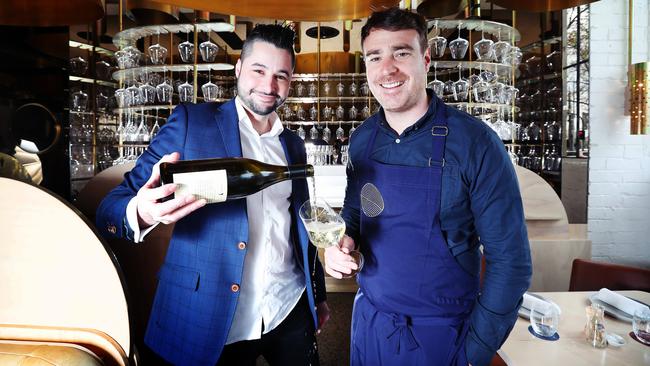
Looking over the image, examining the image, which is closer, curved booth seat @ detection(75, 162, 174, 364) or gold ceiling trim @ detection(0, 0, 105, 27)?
gold ceiling trim @ detection(0, 0, 105, 27)

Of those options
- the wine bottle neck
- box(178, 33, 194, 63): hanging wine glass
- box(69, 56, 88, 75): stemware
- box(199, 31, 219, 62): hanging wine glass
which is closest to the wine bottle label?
the wine bottle neck

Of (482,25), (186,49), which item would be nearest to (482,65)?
(482,25)

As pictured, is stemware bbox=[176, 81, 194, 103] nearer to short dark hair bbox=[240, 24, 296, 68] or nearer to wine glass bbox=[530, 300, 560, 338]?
short dark hair bbox=[240, 24, 296, 68]

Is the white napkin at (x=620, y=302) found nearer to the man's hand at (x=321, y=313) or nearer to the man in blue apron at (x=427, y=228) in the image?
the man in blue apron at (x=427, y=228)

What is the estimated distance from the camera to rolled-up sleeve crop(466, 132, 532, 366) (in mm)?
1169

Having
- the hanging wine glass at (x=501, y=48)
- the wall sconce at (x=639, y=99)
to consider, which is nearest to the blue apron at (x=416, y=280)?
the wall sconce at (x=639, y=99)

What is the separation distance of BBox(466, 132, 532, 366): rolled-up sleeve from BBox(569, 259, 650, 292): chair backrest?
1.49 m

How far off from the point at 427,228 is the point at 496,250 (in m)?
0.23

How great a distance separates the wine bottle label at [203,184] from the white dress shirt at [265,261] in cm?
25

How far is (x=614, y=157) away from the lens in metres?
3.54

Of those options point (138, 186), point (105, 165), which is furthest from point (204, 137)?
point (105, 165)

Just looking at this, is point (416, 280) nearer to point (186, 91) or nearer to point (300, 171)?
point (300, 171)

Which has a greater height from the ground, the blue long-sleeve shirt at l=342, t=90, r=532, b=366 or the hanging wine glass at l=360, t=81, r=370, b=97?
the hanging wine glass at l=360, t=81, r=370, b=97

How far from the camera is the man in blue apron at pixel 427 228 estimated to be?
1184 millimetres
